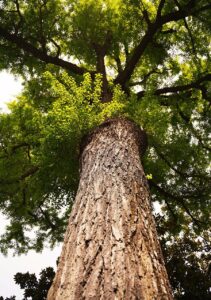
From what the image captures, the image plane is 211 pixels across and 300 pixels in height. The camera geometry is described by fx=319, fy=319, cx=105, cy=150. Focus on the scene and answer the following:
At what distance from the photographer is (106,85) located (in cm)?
945

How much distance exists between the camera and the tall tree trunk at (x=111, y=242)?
2375 millimetres

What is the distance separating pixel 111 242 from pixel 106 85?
713cm

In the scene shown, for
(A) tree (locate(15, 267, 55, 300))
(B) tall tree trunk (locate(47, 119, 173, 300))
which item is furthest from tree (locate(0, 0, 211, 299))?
(A) tree (locate(15, 267, 55, 300))

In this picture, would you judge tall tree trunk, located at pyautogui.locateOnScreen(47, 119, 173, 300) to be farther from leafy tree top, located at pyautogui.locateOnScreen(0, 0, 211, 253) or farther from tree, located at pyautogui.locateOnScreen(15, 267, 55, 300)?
tree, located at pyautogui.locateOnScreen(15, 267, 55, 300)

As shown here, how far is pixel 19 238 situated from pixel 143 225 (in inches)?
397

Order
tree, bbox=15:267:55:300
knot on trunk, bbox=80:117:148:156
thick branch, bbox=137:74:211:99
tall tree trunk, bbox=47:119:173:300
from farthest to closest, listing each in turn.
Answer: thick branch, bbox=137:74:211:99 < tree, bbox=15:267:55:300 < knot on trunk, bbox=80:117:148:156 < tall tree trunk, bbox=47:119:173:300

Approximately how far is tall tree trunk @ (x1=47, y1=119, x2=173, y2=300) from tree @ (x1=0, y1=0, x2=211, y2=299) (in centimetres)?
1

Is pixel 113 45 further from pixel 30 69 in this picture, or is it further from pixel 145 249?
pixel 145 249

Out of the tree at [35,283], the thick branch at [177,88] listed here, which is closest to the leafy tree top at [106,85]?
the thick branch at [177,88]

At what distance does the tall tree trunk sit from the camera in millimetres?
2375

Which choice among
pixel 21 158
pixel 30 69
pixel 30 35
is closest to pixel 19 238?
pixel 21 158

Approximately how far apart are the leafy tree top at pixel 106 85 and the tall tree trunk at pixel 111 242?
2945mm

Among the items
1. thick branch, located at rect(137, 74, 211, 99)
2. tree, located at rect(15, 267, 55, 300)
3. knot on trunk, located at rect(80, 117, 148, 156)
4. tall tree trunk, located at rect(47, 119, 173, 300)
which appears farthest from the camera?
thick branch, located at rect(137, 74, 211, 99)

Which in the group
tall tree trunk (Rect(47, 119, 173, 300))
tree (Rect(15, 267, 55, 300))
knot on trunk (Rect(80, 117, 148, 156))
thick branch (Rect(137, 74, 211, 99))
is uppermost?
thick branch (Rect(137, 74, 211, 99))
